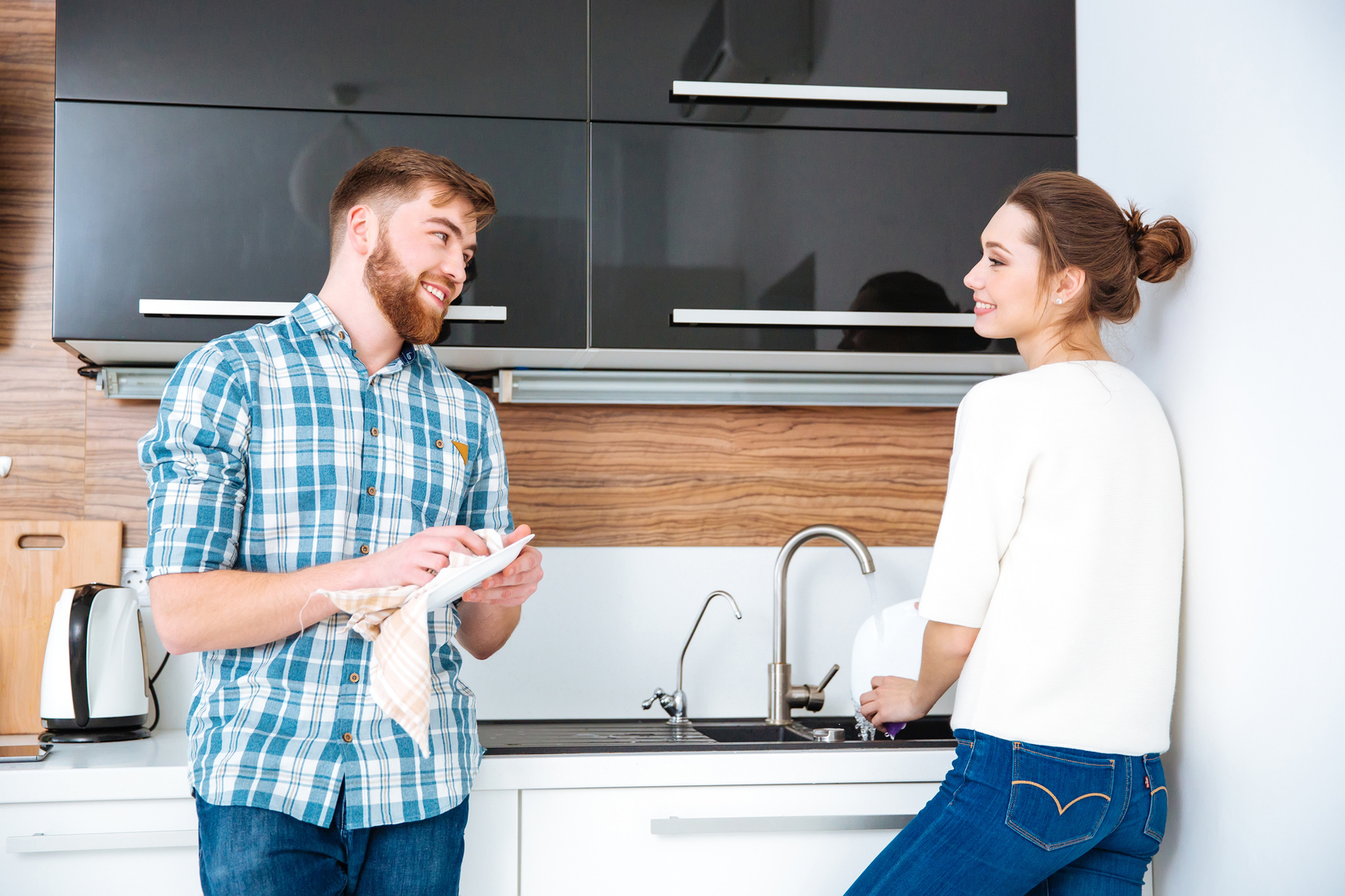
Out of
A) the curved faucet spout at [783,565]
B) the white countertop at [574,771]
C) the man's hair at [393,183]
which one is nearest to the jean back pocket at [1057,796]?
the white countertop at [574,771]

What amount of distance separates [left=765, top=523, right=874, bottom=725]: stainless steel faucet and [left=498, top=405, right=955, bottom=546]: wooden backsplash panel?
6.1 inches

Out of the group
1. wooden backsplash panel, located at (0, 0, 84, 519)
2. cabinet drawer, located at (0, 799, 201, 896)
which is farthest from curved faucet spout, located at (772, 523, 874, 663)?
wooden backsplash panel, located at (0, 0, 84, 519)

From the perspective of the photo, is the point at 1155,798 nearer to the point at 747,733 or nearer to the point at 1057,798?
the point at 1057,798

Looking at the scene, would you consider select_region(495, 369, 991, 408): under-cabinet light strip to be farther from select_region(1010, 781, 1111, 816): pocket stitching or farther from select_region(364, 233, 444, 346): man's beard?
select_region(1010, 781, 1111, 816): pocket stitching

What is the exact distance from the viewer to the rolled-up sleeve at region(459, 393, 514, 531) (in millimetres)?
1448

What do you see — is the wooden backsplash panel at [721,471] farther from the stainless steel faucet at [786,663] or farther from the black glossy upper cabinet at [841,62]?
Result: the black glossy upper cabinet at [841,62]

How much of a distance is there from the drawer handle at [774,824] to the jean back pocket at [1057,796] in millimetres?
417

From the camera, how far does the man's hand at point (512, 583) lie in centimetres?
129

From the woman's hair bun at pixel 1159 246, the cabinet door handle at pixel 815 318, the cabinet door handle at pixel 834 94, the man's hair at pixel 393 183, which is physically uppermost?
the cabinet door handle at pixel 834 94

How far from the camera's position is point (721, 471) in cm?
210

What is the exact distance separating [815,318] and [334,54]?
2.89 feet

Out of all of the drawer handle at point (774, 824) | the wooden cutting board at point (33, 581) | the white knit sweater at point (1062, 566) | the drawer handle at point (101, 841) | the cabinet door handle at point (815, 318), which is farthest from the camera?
the wooden cutting board at point (33, 581)

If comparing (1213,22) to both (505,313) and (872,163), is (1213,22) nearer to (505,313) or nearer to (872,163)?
(872,163)

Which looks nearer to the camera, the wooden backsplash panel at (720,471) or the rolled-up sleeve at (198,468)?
the rolled-up sleeve at (198,468)
